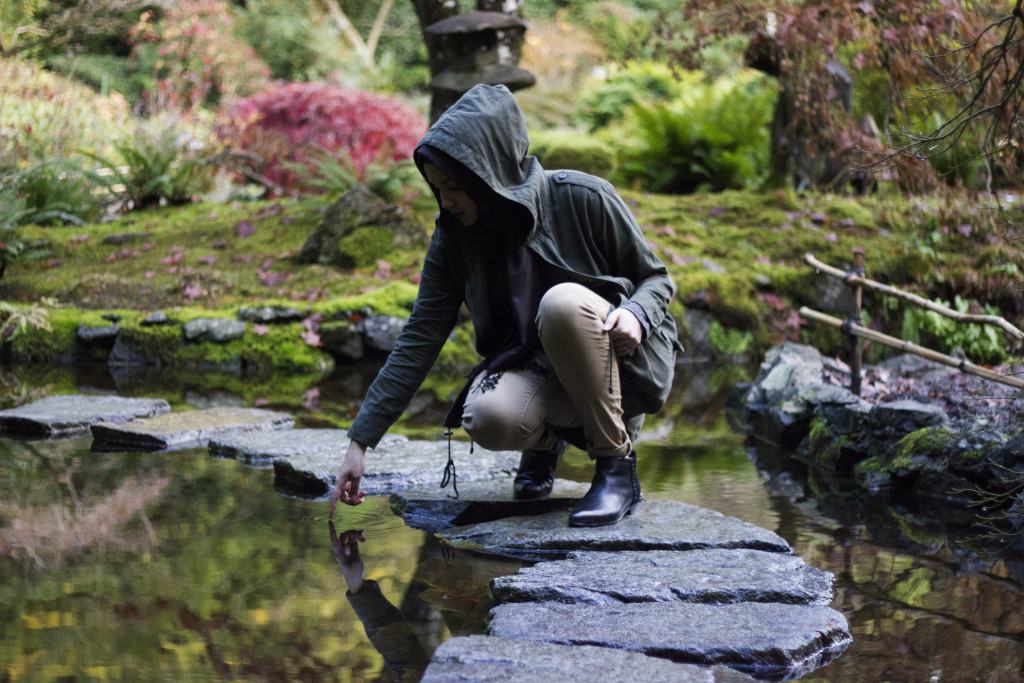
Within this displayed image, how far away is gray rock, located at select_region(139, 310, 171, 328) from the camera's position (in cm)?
614

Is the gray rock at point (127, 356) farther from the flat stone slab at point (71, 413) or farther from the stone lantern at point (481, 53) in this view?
the stone lantern at point (481, 53)

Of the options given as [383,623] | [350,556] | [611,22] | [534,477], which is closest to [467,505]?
[534,477]

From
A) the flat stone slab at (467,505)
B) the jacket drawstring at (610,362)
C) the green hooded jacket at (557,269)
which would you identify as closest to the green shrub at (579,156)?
the flat stone slab at (467,505)

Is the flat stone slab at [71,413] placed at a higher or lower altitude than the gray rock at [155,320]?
lower

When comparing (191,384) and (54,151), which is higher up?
(54,151)

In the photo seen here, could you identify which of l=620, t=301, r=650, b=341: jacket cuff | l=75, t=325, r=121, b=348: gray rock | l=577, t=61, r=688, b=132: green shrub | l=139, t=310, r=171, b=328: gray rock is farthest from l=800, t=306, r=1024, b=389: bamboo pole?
l=577, t=61, r=688, b=132: green shrub

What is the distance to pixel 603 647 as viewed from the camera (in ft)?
5.89

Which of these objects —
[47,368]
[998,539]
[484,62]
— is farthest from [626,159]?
[998,539]

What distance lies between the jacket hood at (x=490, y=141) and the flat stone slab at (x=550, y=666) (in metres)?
1.07

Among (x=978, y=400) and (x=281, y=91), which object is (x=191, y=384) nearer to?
(x=978, y=400)

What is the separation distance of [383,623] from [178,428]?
213 cm

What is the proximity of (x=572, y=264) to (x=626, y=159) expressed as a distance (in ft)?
27.3

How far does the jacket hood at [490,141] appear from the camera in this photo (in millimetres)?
2211

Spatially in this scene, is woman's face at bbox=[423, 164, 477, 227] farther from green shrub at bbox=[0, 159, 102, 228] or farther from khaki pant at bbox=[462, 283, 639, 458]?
green shrub at bbox=[0, 159, 102, 228]
